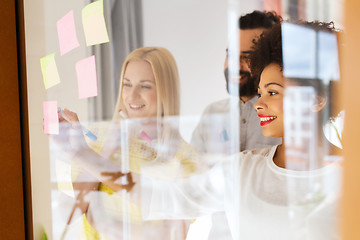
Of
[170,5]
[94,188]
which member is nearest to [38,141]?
[94,188]

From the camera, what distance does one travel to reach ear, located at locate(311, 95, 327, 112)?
0.53 metres

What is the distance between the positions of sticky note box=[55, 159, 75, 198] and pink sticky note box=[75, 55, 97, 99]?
24cm

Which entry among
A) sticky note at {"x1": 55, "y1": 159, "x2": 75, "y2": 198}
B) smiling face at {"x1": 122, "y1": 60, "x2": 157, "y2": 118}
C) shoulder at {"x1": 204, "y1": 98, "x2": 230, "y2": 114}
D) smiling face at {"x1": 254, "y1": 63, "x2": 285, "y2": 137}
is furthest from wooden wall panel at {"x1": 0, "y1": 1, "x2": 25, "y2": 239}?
smiling face at {"x1": 254, "y1": 63, "x2": 285, "y2": 137}

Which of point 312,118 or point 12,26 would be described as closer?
point 312,118

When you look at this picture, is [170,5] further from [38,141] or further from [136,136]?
[38,141]

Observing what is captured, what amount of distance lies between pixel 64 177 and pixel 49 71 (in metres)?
0.32

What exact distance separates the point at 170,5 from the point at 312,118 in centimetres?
38

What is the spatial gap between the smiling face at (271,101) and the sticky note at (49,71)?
2.19ft

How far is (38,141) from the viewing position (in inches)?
46.8

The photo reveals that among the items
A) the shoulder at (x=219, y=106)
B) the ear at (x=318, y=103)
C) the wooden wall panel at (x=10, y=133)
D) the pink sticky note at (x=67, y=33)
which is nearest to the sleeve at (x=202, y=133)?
the shoulder at (x=219, y=106)

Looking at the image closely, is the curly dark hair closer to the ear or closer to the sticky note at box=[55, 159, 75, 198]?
the ear

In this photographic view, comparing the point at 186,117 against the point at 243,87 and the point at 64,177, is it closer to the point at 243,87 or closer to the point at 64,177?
the point at 243,87

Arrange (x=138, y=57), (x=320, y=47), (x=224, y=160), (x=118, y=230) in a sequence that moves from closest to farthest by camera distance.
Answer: (x=320, y=47)
(x=224, y=160)
(x=138, y=57)
(x=118, y=230)

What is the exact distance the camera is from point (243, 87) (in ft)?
2.14
